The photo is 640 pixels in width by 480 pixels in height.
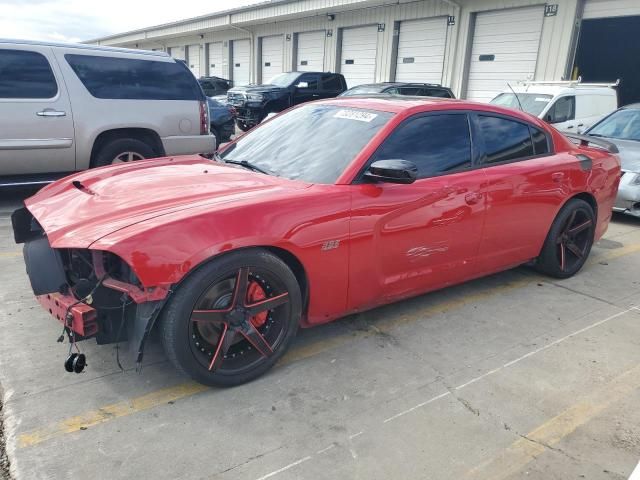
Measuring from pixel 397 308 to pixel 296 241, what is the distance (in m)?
1.39

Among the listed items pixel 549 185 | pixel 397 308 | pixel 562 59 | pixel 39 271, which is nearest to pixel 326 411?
pixel 397 308

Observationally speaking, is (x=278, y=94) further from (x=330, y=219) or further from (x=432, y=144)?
(x=330, y=219)

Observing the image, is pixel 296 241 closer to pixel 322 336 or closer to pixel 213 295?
pixel 213 295

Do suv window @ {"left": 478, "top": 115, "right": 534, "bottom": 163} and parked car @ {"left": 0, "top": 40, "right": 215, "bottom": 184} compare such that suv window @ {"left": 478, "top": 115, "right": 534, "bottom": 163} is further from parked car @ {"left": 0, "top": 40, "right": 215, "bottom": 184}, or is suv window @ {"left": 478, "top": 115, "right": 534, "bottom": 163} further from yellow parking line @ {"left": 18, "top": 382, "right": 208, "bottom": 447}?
parked car @ {"left": 0, "top": 40, "right": 215, "bottom": 184}

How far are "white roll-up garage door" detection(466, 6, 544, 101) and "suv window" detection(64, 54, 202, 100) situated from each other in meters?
10.6

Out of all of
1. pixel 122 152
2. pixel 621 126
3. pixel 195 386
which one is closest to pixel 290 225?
pixel 195 386

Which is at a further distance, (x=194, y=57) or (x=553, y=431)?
(x=194, y=57)

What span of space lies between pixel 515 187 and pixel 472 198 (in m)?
0.52

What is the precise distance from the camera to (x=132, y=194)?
2.95m

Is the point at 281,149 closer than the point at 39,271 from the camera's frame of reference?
No

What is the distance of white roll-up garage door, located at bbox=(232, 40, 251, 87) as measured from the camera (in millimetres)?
27742

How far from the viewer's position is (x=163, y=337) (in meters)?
2.55

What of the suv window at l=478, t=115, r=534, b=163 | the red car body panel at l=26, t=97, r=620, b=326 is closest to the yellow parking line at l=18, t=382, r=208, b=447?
the red car body panel at l=26, t=97, r=620, b=326

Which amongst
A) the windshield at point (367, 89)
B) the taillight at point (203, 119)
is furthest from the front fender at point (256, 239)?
the windshield at point (367, 89)
